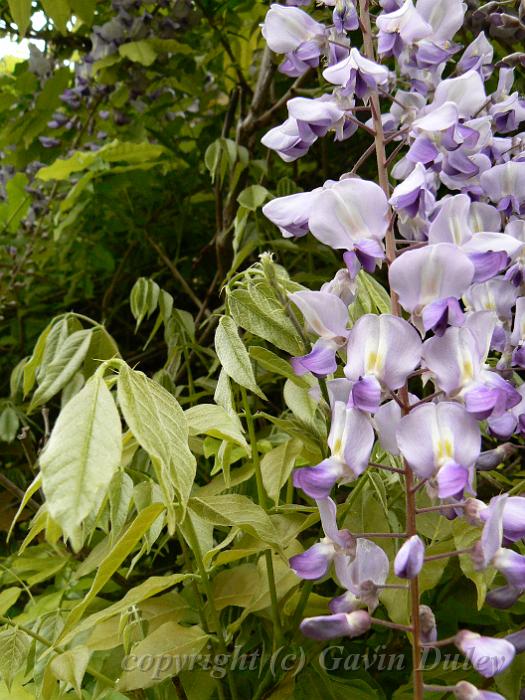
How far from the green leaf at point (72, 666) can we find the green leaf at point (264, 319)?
0.29 m

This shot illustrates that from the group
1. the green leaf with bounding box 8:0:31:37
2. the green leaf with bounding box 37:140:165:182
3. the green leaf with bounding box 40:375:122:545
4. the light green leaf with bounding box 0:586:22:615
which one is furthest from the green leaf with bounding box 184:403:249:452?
the green leaf with bounding box 37:140:165:182

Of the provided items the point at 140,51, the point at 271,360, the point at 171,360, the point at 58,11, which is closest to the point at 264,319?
the point at 271,360

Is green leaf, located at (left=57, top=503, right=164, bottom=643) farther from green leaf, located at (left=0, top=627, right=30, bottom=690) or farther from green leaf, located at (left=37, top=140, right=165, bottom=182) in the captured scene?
green leaf, located at (left=37, top=140, right=165, bottom=182)

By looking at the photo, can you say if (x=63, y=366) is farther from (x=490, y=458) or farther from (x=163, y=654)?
(x=490, y=458)

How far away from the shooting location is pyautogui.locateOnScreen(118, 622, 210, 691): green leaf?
0.63 m

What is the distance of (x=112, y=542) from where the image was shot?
2.11ft

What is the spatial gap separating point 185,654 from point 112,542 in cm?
11

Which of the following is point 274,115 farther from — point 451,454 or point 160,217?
point 451,454

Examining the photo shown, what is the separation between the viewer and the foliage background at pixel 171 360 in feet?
2.09

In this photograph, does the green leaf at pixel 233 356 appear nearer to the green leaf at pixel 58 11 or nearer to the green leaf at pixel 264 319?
A: the green leaf at pixel 264 319

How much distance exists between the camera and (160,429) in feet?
1.63

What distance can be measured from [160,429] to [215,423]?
0.09m

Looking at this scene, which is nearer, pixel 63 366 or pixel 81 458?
pixel 81 458

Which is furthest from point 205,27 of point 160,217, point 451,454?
point 451,454
